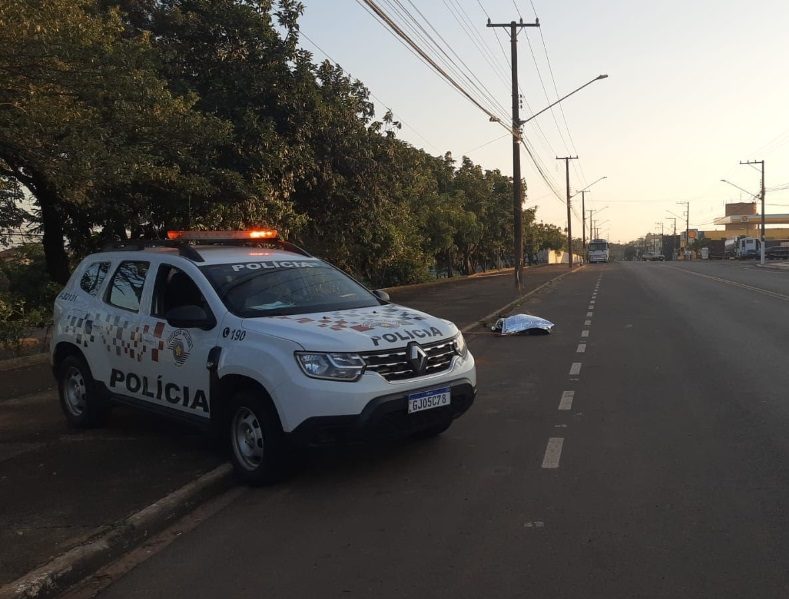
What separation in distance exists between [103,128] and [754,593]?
8.93 metres

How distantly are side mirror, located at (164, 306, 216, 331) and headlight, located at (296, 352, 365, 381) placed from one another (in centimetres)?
104

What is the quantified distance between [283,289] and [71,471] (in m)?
2.28

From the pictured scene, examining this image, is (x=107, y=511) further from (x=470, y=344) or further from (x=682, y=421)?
(x=470, y=344)

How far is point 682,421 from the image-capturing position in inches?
281

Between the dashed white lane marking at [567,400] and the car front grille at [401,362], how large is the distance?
2689 millimetres

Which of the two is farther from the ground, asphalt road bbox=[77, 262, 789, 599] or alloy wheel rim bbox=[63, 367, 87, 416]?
alloy wheel rim bbox=[63, 367, 87, 416]

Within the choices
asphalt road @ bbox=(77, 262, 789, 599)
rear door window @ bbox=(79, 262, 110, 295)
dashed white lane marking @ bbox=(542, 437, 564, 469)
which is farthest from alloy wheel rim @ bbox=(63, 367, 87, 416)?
dashed white lane marking @ bbox=(542, 437, 564, 469)

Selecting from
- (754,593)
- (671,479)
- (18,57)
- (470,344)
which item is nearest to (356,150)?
(470,344)

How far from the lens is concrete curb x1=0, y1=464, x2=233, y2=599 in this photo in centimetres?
385

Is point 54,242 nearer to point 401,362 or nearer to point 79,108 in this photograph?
point 79,108

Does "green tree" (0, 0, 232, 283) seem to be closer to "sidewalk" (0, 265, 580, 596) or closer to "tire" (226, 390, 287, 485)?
"sidewalk" (0, 265, 580, 596)

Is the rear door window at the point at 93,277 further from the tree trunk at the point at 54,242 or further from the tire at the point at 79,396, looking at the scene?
the tree trunk at the point at 54,242

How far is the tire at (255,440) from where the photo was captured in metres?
5.34

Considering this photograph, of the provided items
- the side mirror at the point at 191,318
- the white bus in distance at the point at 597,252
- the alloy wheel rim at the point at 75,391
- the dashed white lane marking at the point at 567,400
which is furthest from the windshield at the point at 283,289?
the white bus in distance at the point at 597,252
